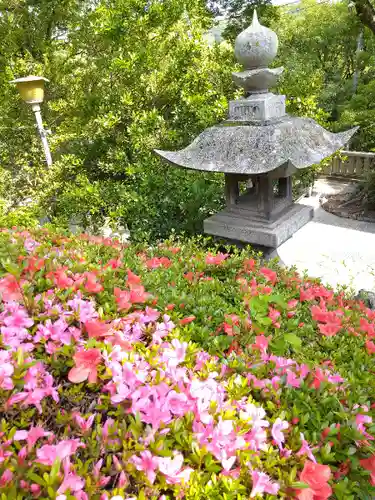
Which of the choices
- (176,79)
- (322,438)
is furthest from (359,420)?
(176,79)

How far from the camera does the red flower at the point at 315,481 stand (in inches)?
44.6

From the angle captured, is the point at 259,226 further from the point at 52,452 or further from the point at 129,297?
the point at 52,452

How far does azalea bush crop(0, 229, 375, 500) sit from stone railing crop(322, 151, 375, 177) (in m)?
11.4

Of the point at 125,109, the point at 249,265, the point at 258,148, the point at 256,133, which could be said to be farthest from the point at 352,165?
the point at 249,265

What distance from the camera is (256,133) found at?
4648mm

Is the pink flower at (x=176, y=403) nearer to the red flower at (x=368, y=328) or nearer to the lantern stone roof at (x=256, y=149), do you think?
the red flower at (x=368, y=328)

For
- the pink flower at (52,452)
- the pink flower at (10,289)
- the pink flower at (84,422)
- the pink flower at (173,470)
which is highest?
the pink flower at (10,289)

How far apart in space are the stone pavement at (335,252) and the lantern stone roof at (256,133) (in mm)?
1762

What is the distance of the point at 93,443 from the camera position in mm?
1101

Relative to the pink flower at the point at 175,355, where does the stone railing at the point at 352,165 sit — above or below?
below

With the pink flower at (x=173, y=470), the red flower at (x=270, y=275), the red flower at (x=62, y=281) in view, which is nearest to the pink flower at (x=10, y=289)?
the red flower at (x=62, y=281)

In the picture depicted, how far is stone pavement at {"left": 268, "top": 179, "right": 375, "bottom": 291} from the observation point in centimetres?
654

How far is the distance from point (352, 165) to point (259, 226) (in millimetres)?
9121

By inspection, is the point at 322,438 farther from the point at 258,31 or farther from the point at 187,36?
the point at 187,36
